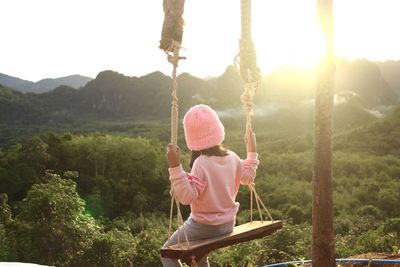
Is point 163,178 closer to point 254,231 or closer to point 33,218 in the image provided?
point 33,218

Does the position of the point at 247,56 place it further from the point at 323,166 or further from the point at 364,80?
the point at 364,80

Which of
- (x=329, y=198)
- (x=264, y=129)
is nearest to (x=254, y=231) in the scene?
(x=329, y=198)

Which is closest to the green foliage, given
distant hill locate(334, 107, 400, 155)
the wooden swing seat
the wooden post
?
the wooden post

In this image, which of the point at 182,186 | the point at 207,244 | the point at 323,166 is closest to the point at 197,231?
the point at 207,244

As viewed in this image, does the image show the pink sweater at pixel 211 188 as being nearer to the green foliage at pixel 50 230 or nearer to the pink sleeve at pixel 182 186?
the pink sleeve at pixel 182 186

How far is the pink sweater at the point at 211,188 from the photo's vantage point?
2.80m

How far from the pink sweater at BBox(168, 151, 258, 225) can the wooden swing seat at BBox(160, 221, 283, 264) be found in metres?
0.11

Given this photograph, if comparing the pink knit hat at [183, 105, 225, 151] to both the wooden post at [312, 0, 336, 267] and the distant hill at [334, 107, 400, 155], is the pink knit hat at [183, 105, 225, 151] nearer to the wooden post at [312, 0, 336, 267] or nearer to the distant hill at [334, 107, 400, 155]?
the wooden post at [312, 0, 336, 267]

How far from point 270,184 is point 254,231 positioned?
3792cm

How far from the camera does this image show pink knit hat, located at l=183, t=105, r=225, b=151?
291cm

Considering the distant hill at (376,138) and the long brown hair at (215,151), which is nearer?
the long brown hair at (215,151)

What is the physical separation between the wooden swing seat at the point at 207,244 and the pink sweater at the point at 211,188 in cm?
11

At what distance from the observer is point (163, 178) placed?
44.2 m

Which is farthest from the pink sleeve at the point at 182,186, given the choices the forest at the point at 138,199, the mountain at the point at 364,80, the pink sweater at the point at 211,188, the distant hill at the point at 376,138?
the mountain at the point at 364,80
